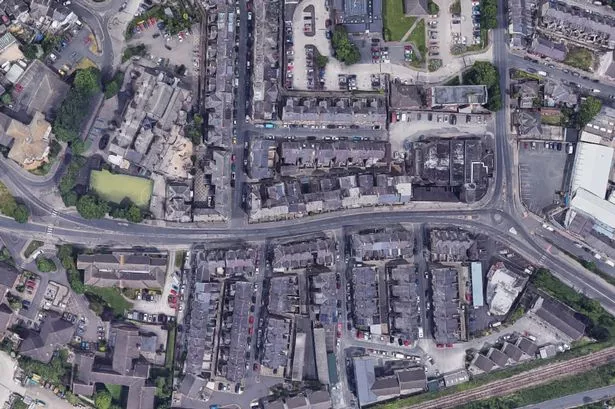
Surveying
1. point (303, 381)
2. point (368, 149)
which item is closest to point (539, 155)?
point (368, 149)

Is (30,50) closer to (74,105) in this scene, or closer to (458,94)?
(74,105)

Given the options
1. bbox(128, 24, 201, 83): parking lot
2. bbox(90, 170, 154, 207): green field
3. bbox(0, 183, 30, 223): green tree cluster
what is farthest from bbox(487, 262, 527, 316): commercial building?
bbox(0, 183, 30, 223): green tree cluster

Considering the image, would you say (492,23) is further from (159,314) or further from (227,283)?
(159,314)

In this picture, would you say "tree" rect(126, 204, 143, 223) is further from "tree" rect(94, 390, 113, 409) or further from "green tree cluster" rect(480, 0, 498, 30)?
"green tree cluster" rect(480, 0, 498, 30)

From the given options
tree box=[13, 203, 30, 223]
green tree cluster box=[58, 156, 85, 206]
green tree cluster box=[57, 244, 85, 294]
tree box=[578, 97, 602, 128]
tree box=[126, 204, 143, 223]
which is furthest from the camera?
tree box=[578, 97, 602, 128]

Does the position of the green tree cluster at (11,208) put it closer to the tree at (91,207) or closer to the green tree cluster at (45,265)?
the green tree cluster at (45,265)

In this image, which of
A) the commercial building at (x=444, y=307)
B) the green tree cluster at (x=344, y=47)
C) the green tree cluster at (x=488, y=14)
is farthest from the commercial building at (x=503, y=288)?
the green tree cluster at (x=344, y=47)

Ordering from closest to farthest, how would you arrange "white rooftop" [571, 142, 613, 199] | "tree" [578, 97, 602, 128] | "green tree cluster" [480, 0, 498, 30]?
"tree" [578, 97, 602, 128]
"green tree cluster" [480, 0, 498, 30]
"white rooftop" [571, 142, 613, 199]
